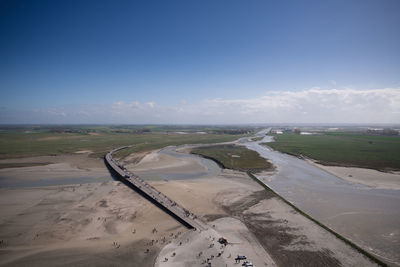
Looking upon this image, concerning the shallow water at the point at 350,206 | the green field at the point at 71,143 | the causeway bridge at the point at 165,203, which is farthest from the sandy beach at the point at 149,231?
the green field at the point at 71,143

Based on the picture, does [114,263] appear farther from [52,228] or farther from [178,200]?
[178,200]

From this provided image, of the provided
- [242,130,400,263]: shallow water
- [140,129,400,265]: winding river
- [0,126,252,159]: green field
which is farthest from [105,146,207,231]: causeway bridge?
[0,126,252,159]: green field

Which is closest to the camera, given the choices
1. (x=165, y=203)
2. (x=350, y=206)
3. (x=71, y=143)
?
(x=165, y=203)

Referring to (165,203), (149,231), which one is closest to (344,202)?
(165,203)

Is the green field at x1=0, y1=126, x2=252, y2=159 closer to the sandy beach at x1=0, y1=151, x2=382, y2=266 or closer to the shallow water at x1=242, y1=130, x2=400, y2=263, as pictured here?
the sandy beach at x1=0, y1=151, x2=382, y2=266

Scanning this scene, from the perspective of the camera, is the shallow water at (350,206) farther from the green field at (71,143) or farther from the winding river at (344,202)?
the green field at (71,143)

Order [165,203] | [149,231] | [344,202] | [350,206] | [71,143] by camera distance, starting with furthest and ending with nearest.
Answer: [71,143], [344,202], [350,206], [165,203], [149,231]

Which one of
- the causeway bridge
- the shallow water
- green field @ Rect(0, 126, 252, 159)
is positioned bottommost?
the shallow water

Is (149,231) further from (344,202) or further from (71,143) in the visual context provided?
(71,143)

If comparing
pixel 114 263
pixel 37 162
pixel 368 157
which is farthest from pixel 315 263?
pixel 37 162
